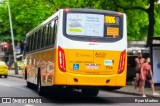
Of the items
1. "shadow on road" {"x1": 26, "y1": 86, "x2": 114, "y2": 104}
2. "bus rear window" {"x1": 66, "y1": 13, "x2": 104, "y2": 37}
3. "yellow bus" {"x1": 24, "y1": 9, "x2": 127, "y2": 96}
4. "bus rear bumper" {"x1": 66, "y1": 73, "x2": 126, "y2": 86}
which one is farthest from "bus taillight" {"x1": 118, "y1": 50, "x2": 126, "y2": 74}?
"shadow on road" {"x1": 26, "y1": 86, "x2": 114, "y2": 104}

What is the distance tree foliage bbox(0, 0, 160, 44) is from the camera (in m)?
31.5

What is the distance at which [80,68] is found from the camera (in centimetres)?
1775

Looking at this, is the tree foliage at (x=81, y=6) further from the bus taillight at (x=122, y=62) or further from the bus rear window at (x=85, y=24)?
the bus rear window at (x=85, y=24)

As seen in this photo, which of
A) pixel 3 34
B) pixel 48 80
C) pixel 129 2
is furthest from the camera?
pixel 3 34

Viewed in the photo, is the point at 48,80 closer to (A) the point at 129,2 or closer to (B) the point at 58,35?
(B) the point at 58,35

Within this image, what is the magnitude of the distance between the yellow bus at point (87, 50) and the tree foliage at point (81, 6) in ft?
42.6

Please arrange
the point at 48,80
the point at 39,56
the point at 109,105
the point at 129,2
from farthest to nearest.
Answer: the point at 129,2 → the point at 39,56 → the point at 48,80 → the point at 109,105

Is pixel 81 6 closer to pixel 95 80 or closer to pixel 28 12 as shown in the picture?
pixel 28 12

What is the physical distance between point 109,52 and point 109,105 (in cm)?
189

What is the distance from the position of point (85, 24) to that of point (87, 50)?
0.94 m

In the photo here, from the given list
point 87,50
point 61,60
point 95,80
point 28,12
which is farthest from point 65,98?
point 28,12

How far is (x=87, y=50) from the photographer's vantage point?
1788 cm

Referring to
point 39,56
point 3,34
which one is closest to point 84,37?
point 39,56

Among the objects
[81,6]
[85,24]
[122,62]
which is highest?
[81,6]
